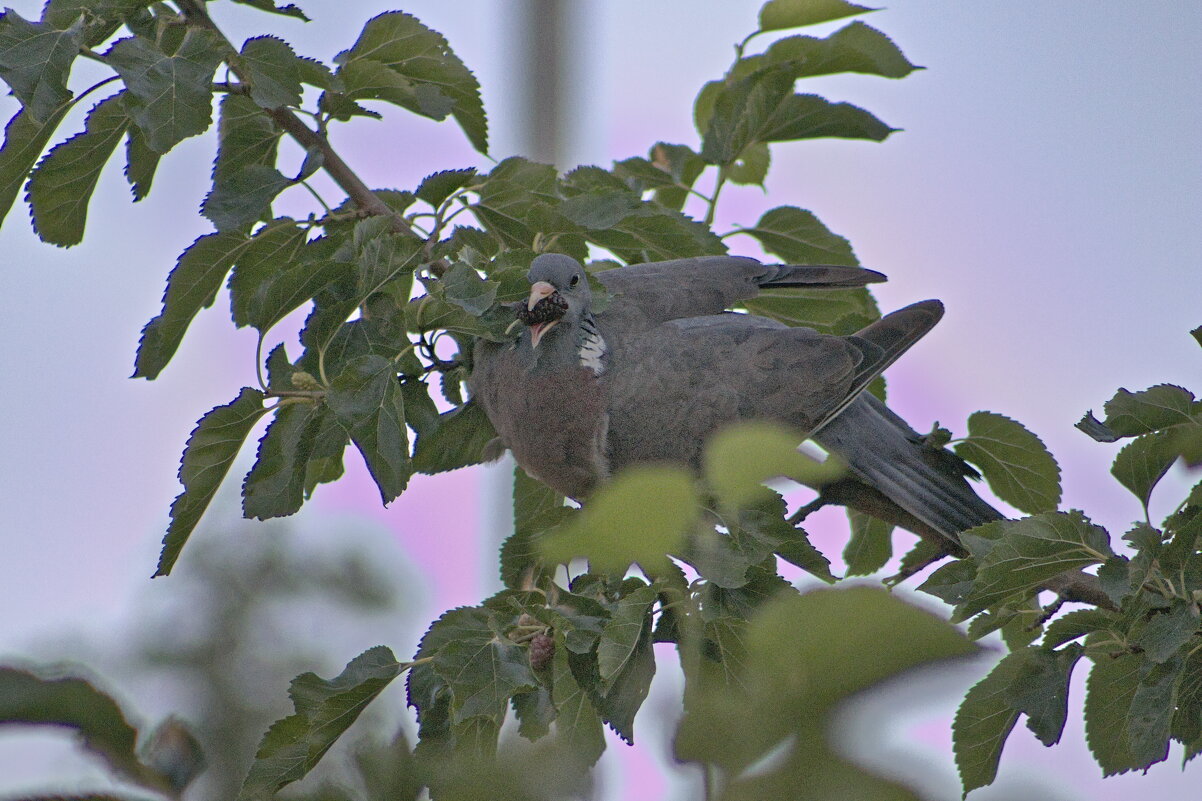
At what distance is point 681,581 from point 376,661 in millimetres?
372

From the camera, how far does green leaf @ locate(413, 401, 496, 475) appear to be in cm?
189

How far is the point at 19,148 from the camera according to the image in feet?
5.38

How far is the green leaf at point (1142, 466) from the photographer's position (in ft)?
5.26

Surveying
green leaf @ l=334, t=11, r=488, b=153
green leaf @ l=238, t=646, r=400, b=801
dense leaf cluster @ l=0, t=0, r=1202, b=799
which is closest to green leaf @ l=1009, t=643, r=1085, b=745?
dense leaf cluster @ l=0, t=0, r=1202, b=799

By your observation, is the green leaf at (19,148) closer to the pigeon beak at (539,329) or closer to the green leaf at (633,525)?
the pigeon beak at (539,329)

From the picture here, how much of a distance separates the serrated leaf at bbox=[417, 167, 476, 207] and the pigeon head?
0.17m

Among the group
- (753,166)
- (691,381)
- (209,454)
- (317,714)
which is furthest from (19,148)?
(753,166)

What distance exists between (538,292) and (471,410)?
263 mm

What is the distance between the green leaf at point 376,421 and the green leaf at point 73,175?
20.5 inches

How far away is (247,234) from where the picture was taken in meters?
1.79

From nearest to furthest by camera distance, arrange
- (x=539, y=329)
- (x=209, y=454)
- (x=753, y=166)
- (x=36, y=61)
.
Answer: (x=36, y=61) → (x=209, y=454) → (x=539, y=329) → (x=753, y=166)

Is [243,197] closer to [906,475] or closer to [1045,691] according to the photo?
[906,475]

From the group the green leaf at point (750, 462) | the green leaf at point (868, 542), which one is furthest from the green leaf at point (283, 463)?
the green leaf at point (750, 462)

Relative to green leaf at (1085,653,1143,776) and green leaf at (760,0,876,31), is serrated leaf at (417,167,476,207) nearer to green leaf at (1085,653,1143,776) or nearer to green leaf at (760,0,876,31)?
green leaf at (760,0,876,31)
